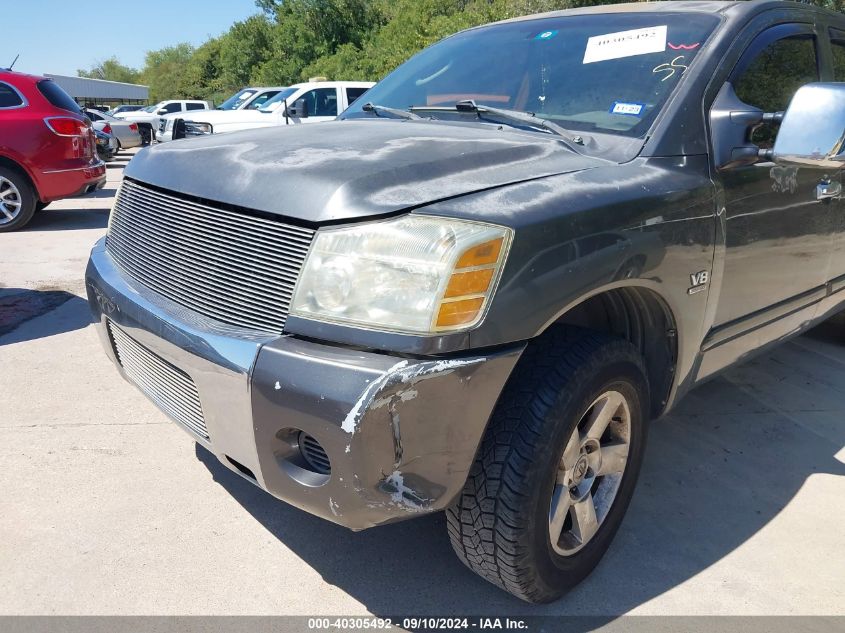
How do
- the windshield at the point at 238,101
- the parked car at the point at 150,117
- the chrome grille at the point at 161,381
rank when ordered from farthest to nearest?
the parked car at the point at 150,117 < the windshield at the point at 238,101 < the chrome grille at the point at 161,381

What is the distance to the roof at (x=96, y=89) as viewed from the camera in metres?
45.1

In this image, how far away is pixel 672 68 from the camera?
8.28 feet

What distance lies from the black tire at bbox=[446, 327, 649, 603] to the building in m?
41.4

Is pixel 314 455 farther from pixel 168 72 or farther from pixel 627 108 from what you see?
pixel 168 72

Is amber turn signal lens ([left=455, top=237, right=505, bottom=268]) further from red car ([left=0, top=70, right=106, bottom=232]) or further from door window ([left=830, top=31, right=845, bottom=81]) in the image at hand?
red car ([left=0, top=70, right=106, bottom=232])

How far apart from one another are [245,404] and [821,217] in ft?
8.74

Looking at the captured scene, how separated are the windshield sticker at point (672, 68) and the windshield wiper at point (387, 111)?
952 millimetres

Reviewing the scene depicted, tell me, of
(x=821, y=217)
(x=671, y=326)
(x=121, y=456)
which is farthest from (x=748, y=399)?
(x=121, y=456)

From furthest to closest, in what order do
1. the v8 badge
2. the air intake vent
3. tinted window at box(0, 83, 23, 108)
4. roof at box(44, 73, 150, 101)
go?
roof at box(44, 73, 150, 101) < tinted window at box(0, 83, 23, 108) < the v8 badge < the air intake vent

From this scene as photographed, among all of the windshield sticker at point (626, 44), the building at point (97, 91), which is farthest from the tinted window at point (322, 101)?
the building at point (97, 91)

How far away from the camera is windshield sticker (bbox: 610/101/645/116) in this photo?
246cm

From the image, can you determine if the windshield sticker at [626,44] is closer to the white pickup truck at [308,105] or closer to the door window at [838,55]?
the door window at [838,55]

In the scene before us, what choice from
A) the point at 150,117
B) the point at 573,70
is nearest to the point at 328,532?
the point at 573,70

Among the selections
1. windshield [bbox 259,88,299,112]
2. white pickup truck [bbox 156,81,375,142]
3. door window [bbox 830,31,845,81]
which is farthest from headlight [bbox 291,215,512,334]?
windshield [bbox 259,88,299,112]
